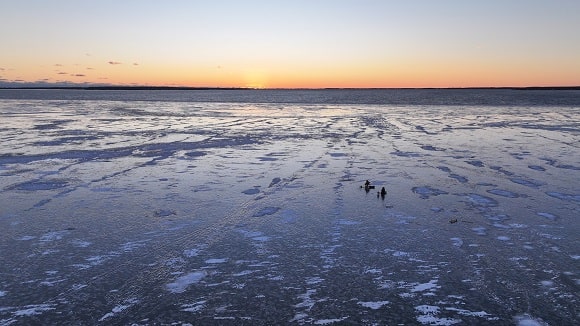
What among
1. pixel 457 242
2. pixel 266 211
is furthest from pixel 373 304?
pixel 266 211

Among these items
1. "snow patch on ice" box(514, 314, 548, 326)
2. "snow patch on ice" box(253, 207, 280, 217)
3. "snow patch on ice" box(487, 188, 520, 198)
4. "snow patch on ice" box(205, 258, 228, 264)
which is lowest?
"snow patch on ice" box(205, 258, 228, 264)

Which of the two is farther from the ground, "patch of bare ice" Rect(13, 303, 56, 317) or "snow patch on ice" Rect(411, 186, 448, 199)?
"snow patch on ice" Rect(411, 186, 448, 199)

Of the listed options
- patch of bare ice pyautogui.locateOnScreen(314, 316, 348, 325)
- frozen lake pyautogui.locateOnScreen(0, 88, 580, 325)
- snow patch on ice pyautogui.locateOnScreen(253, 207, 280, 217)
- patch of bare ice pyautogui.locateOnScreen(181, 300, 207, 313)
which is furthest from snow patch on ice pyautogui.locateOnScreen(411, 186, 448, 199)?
patch of bare ice pyautogui.locateOnScreen(181, 300, 207, 313)

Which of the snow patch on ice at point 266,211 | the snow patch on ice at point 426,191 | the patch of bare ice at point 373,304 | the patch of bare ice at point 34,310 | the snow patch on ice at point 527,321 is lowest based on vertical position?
the patch of bare ice at point 34,310

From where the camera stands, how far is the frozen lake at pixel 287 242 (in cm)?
379

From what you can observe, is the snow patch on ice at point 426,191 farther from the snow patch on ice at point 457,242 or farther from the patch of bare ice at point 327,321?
the patch of bare ice at point 327,321

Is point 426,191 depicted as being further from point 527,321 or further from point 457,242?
point 527,321

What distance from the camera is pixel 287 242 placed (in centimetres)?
544

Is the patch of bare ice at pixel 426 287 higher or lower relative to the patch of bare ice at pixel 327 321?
higher

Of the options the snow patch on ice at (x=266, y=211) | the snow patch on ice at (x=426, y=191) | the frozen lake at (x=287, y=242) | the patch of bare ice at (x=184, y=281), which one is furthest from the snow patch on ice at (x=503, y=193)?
the patch of bare ice at (x=184, y=281)

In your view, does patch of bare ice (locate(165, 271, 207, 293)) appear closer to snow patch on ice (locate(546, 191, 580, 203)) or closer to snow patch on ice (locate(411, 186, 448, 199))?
snow patch on ice (locate(411, 186, 448, 199))

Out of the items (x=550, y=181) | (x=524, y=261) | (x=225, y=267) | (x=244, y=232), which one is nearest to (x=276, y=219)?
(x=244, y=232)

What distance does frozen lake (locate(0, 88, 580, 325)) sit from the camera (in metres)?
3.79

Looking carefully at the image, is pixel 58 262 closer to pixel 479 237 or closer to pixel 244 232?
pixel 244 232
